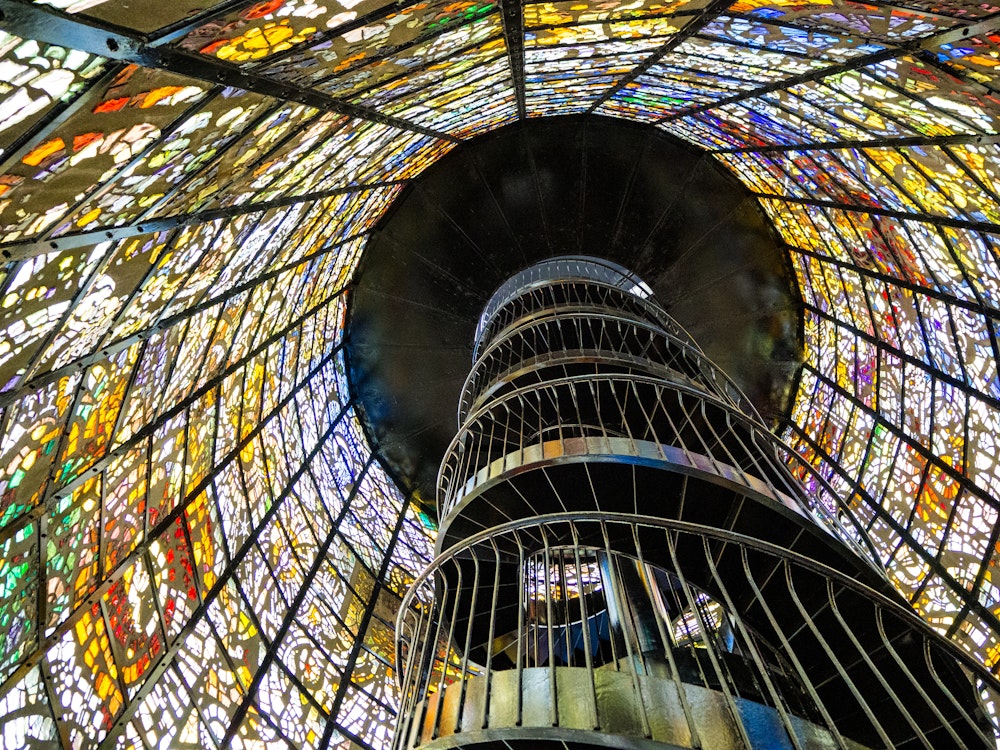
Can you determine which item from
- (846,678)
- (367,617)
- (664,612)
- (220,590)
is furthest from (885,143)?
(367,617)

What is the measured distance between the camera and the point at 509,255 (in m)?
15.3

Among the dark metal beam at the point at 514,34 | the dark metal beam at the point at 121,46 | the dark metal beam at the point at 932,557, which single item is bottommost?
the dark metal beam at the point at 121,46

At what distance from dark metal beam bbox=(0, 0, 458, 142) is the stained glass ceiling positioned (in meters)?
0.02

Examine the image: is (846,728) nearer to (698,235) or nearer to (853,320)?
(853,320)

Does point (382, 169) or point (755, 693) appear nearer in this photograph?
point (755, 693)

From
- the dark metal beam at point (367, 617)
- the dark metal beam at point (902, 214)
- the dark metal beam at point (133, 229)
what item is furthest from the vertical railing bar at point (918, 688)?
the dark metal beam at point (367, 617)

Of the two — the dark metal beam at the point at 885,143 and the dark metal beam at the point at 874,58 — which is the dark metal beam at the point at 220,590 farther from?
the dark metal beam at the point at 885,143

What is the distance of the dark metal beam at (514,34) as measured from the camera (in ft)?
20.0

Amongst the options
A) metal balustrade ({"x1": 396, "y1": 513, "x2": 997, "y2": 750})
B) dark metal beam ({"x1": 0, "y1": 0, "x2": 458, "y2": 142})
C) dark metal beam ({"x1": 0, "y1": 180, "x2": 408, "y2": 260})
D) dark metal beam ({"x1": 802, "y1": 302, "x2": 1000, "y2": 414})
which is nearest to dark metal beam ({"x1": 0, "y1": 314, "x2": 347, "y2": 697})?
dark metal beam ({"x1": 0, "y1": 180, "x2": 408, "y2": 260})

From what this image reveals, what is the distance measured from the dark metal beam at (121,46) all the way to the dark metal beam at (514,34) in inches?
94.0

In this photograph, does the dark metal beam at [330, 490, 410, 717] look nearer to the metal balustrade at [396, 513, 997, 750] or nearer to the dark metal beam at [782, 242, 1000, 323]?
the metal balustrade at [396, 513, 997, 750]

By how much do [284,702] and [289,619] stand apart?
1296mm

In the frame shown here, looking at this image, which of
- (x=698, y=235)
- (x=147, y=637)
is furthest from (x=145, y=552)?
(x=698, y=235)

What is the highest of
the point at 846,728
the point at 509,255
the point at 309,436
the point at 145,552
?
the point at 509,255
